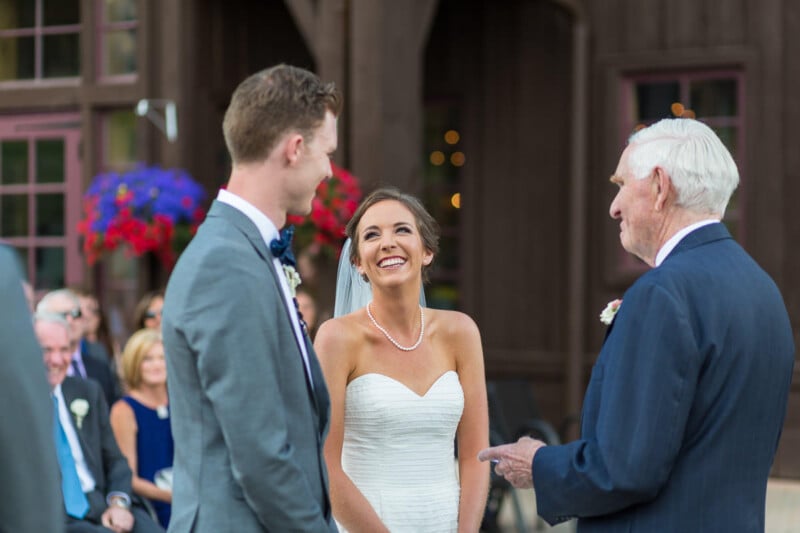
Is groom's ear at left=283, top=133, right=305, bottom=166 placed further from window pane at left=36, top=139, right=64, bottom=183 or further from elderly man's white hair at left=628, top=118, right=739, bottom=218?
window pane at left=36, top=139, right=64, bottom=183

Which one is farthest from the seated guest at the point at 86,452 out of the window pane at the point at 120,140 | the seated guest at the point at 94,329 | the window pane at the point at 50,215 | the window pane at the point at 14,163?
the window pane at the point at 14,163

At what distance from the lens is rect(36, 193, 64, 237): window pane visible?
415 inches

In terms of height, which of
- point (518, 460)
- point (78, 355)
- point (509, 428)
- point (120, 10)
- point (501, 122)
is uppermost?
point (120, 10)

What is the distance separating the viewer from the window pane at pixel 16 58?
1059 centimetres

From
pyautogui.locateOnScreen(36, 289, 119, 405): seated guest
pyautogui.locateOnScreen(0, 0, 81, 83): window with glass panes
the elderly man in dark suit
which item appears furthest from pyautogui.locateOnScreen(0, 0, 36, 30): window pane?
the elderly man in dark suit

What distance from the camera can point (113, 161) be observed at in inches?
406

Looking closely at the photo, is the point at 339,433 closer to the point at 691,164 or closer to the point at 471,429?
the point at 471,429

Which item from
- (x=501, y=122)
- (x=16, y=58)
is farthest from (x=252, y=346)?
(x=16, y=58)

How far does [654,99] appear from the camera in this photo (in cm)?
971

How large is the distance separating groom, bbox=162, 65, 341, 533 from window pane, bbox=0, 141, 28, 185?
8.65 meters

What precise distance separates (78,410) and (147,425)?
1.69ft

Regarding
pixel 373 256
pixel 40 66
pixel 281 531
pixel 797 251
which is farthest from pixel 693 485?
pixel 40 66

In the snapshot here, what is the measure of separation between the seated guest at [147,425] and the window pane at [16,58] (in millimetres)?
5675

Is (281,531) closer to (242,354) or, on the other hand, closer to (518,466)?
(242,354)
